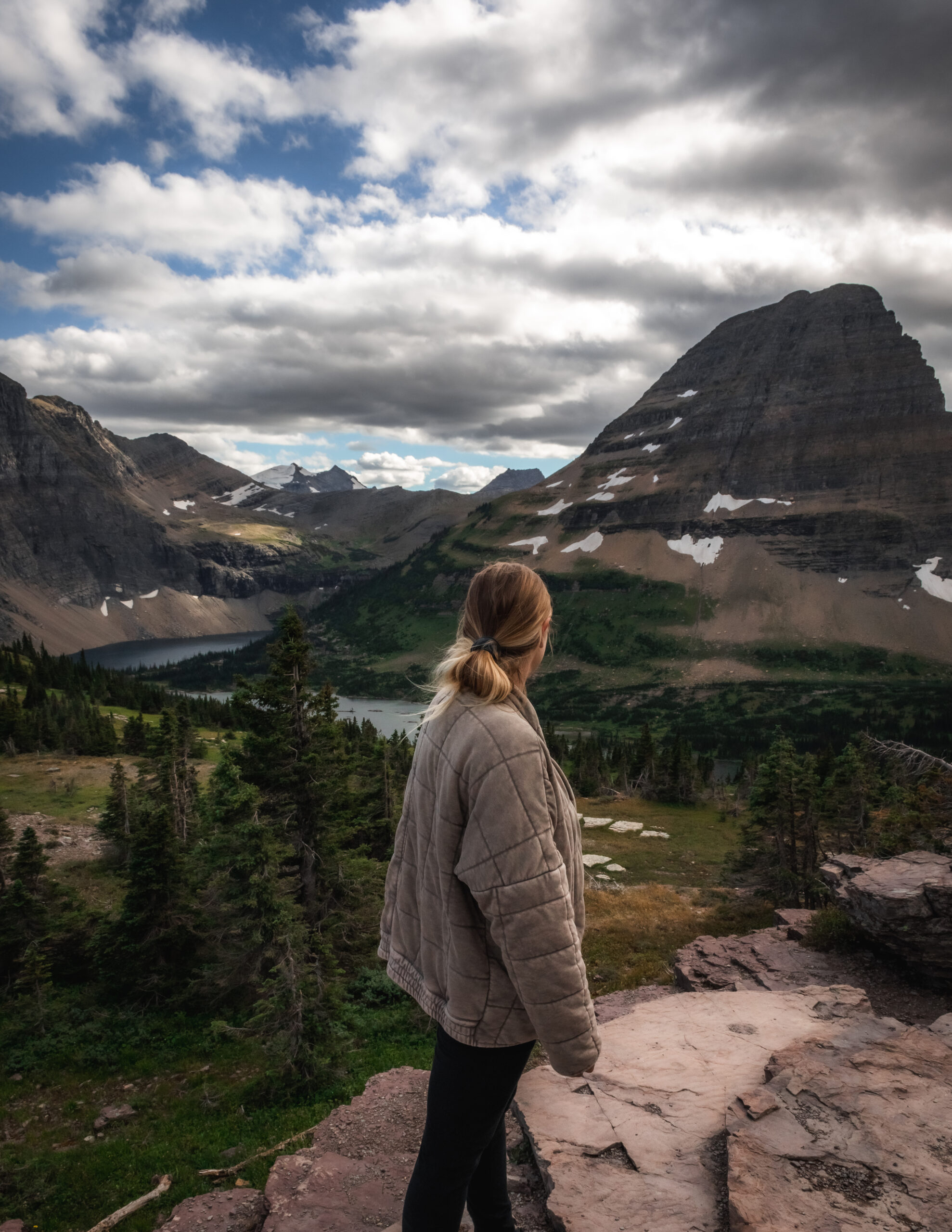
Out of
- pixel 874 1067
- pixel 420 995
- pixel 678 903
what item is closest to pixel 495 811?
pixel 420 995

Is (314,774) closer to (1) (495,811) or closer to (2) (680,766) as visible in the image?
(1) (495,811)

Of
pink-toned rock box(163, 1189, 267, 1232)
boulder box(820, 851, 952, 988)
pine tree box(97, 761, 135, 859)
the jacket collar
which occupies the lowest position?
pine tree box(97, 761, 135, 859)

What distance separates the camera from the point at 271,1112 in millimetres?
11984

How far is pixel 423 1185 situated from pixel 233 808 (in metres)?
12.6

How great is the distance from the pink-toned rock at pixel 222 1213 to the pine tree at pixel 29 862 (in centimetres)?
1686

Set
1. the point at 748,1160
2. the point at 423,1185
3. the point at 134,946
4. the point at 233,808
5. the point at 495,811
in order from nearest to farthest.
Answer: the point at 495,811
the point at 423,1185
the point at 748,1160
the point at 233,808
the point at 134,946

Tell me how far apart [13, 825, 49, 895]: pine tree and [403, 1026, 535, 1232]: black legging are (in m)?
21.4

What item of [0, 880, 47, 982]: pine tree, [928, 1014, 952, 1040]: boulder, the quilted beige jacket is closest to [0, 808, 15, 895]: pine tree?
[0, 880, 47, 982]: pine tree

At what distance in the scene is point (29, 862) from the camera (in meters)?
19.8

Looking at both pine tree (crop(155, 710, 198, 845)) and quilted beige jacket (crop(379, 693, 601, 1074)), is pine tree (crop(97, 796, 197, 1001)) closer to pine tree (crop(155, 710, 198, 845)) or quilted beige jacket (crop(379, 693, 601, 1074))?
pine tree (crop(155, 710, 198, 845))

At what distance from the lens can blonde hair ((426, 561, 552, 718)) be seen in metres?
3.35

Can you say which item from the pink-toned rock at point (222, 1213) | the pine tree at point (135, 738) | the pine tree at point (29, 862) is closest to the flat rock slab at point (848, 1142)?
the pink-toned rock at point (222, 1213)

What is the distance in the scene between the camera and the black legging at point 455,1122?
3275 mm

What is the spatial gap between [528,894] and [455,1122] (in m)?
1.46
